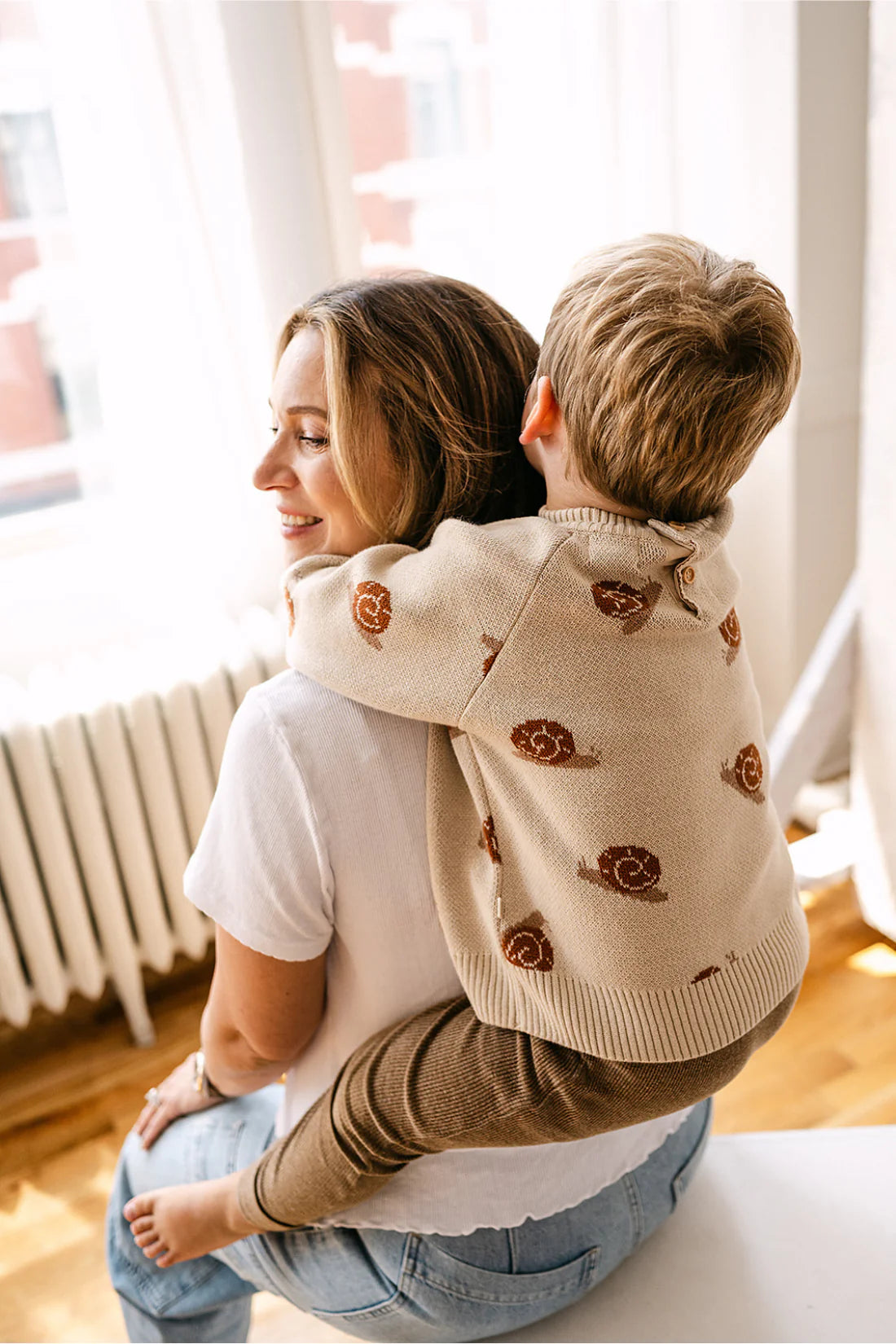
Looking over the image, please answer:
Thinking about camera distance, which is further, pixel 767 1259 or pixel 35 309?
pixel 35 309

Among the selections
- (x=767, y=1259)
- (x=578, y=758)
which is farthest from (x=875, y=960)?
(x=578, y=758)

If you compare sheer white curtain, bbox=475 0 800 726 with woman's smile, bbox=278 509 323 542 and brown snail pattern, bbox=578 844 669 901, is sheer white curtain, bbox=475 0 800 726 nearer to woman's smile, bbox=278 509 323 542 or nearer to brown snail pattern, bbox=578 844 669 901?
woman's smile, bbox=278 509 323 542

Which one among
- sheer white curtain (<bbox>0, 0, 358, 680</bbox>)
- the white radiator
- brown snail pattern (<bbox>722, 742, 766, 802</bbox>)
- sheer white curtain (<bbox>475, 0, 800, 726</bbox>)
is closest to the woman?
brown snail pattern (<bbox>722, 742, 766, 802</bbox>)

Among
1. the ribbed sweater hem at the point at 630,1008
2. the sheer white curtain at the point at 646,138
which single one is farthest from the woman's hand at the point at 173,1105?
the sheer white curtain at the point at 646,138

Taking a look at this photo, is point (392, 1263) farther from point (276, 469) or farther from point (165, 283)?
point (165, 283)

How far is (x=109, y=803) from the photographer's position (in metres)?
1.85

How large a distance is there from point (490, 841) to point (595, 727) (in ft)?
0.34

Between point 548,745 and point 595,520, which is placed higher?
point 595,520

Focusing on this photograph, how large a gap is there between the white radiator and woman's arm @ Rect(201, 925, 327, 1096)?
3.18 ft

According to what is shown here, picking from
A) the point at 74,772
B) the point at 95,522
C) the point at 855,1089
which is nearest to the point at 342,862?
the point at 74,772

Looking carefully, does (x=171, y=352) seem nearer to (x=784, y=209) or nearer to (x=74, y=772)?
(x=74, y=772)

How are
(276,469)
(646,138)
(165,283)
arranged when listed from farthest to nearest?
(646,138)
(165,283)
(276,469)

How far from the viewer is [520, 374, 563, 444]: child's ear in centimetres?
69

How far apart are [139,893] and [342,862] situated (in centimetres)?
130
